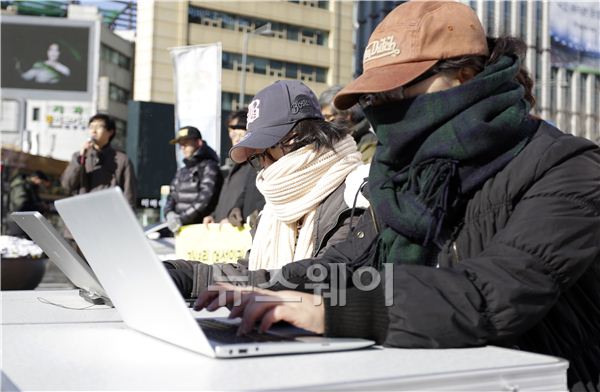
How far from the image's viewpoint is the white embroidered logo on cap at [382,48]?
168 cm

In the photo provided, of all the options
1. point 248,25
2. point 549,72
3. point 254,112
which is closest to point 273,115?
point 254,112

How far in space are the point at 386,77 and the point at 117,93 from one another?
66.5 m

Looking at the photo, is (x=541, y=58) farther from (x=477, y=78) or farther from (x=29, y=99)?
(x=477, y=78)

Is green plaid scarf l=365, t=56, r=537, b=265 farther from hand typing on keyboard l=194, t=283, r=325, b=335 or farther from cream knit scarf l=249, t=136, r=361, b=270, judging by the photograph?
cream knit scarf l=249, t=136, r=361, b=270

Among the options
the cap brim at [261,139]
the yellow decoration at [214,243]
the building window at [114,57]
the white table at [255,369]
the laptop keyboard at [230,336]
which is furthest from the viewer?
the building window at [114,57]

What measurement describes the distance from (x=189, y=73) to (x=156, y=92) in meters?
41.5

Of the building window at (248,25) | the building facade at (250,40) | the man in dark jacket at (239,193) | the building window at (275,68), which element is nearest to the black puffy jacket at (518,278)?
the man in dark jacket at (239,193)

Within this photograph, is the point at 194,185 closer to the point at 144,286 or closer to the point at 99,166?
the point at 99,166

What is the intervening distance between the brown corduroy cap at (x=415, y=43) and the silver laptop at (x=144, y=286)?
0.58 m

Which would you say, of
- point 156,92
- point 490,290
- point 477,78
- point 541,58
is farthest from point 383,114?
point 541,58

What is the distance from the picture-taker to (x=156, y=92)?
54625mm

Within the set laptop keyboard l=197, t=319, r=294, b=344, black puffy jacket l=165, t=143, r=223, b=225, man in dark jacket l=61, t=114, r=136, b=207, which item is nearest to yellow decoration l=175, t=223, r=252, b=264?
black puffy jacket l=165, t=143, r=223, b=225

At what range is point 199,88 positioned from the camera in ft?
45.0

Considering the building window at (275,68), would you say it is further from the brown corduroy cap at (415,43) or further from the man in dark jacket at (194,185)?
the brown corduroy cap at (415,43)
